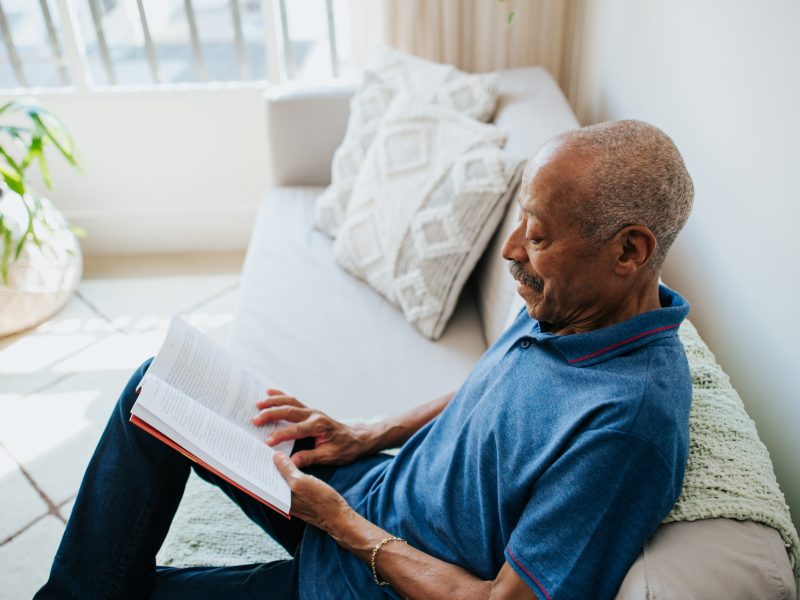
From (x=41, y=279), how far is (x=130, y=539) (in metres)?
1.56

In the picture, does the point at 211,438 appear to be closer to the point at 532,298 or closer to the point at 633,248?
the point at 532,298

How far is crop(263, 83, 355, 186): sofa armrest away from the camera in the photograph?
2.26 metres

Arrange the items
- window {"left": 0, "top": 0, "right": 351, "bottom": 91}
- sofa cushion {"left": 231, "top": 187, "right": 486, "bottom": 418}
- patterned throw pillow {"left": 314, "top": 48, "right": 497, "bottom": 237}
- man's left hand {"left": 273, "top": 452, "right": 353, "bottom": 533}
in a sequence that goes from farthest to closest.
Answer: window {"left": 0, "top": 0, "right": 351, "bottom": 91}
patterned throw pillow {"left": 314, "top": 48, "right": 497, "bottom": 237}
sofa cushion {"left": 231, "top": 187, "right": 486, "bottom": 418}
man's left hand {"left": 273, "top": 452, "right": 353, "bottom": 533}

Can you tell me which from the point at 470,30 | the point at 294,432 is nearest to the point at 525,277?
the point at 294,432

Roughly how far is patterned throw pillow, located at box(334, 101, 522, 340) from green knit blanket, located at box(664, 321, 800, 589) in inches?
30.3

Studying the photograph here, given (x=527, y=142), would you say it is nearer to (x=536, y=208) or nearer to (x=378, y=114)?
(x=378, y=114)

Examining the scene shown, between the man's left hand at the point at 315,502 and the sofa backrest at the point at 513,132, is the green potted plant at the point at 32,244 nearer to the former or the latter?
the sofa backrest at the point at 513,132

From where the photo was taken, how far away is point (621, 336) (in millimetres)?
890

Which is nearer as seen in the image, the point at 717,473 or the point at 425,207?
the point at 717,473

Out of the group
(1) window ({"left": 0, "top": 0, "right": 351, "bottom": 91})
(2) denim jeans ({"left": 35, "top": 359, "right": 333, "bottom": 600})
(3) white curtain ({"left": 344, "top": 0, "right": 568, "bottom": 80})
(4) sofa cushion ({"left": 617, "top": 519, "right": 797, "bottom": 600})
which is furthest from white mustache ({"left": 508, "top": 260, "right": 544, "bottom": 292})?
(1) window ({"left": 0, "top": 0, "right": 351, "bottom": 91})

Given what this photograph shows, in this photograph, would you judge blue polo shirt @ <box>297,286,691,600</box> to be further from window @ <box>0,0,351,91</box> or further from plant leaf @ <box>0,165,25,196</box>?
window @ <box>0,0,351,91</box>

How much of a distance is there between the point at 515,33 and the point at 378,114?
2.01ft

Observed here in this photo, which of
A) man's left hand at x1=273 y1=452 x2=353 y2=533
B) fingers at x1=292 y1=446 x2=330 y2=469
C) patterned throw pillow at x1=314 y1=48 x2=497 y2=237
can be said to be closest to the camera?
man's left hand at x1=273 y1=452 x2=353 y2=533

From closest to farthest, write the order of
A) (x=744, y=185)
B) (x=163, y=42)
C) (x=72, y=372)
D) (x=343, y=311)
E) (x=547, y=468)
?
(x=547, y=468), (x=744, y=185), (x=343, y=311), (x=72, y=372), (x=163, y=42)
